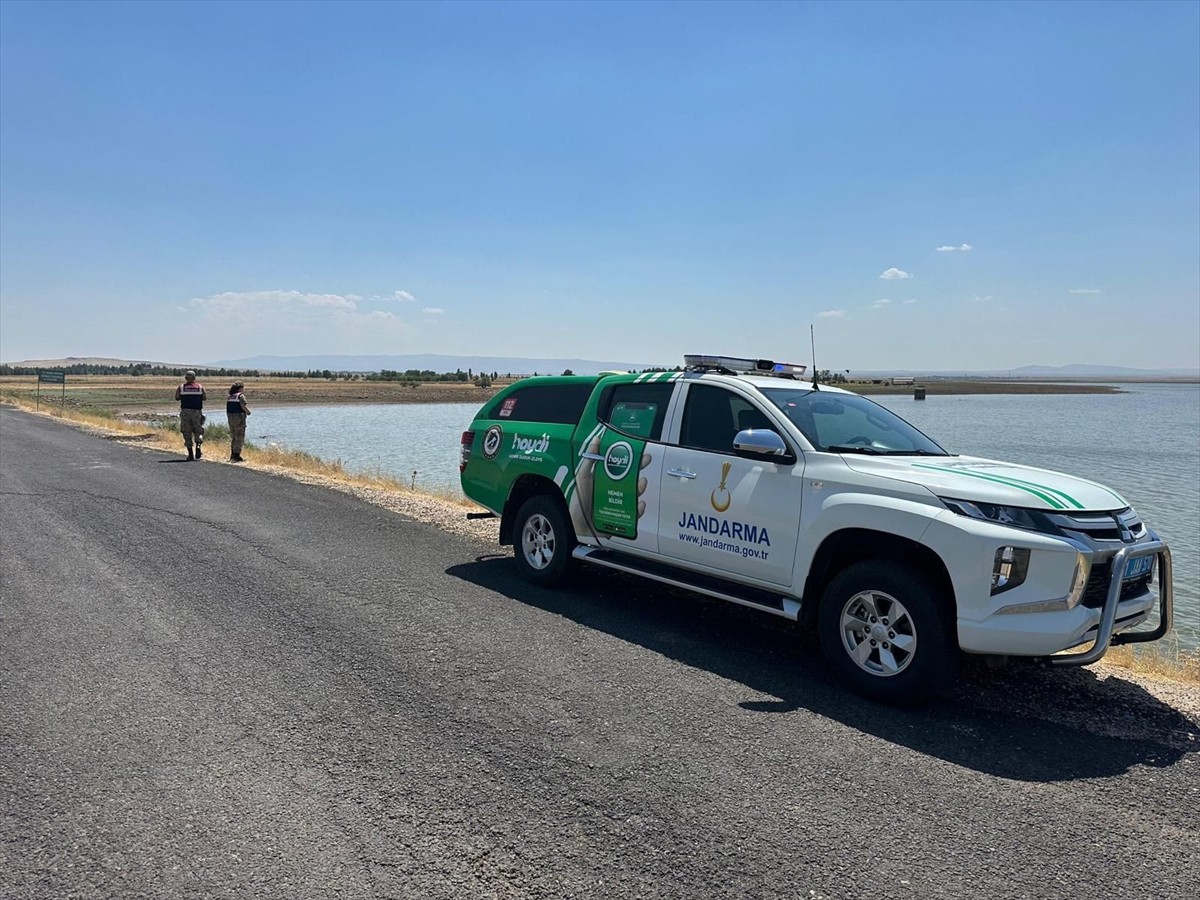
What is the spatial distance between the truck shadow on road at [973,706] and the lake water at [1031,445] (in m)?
4.65

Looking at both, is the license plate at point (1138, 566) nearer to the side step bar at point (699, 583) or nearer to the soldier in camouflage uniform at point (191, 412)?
the side step bar at point (699, 583)

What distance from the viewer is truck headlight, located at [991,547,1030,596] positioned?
14.3 feet

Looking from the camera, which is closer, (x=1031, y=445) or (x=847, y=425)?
(x=847, y=425)

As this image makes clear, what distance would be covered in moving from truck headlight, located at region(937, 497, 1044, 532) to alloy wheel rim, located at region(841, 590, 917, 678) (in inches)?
25.7

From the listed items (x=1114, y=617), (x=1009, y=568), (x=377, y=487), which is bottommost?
(x=377, y=487)

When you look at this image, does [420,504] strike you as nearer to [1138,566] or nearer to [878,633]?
[878,633]

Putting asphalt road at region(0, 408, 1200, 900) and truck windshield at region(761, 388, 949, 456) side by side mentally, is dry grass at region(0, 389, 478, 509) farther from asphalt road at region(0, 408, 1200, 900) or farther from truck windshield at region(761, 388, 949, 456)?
truck windshield at region(761, 388, 949, 456)

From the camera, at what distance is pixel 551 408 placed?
7.74 meters

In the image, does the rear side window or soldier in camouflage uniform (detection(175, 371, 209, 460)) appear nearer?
the rear side window

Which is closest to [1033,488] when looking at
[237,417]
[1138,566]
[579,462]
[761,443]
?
[1138,566]

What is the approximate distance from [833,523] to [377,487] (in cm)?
1102

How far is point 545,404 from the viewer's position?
25.7 feet

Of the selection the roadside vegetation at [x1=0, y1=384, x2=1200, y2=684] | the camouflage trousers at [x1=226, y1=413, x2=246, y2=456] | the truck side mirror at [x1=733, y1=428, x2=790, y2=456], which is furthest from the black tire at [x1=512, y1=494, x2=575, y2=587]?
the camouflage trousers at [x1=226, y1=413, x2=246, y2=456]

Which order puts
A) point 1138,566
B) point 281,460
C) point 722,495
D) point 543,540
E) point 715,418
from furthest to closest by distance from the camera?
point 281,460, point 543,540, point 715,418, point 722,495, point 1138,566
